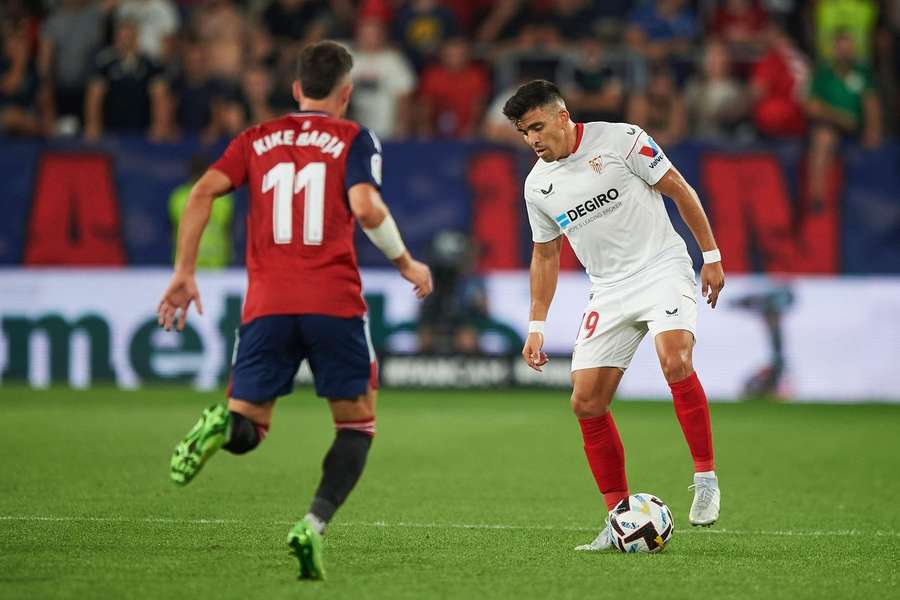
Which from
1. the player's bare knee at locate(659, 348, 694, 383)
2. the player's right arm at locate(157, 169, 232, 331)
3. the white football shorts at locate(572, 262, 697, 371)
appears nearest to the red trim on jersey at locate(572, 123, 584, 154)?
the white football shorts at locate(572, 262, 697, 371)

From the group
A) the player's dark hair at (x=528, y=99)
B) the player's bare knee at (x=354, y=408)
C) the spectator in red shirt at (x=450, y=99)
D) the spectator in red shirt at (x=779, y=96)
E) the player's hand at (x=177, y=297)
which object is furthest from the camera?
the spectator in red shirt at (x=450, y=99)

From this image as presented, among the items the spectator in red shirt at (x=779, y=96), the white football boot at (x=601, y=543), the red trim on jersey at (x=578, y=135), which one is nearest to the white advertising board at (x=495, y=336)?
the spectator in red shirt at (x=779, y=96)

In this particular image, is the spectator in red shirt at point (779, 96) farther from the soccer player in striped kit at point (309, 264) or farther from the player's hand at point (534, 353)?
the soccer player in striped kit at point (309, 264)

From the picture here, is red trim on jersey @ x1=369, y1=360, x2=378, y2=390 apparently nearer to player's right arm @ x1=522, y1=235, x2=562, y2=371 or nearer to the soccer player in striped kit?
the soccer player in striped kit

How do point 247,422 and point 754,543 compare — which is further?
point 754,543

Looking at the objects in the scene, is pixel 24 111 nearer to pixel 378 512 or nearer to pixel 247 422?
pixel 378 512

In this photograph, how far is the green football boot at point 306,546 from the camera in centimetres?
568

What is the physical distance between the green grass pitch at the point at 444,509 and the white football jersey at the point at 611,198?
4.63 ft

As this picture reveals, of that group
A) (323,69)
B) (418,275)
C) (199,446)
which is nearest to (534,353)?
(418,275)

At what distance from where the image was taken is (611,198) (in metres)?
7.23

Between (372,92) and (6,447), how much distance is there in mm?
7591

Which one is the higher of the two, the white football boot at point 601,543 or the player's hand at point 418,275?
the player's hand at point 418,275

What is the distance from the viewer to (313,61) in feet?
19.9

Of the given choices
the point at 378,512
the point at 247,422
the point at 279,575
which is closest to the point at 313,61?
the point at 247,422
